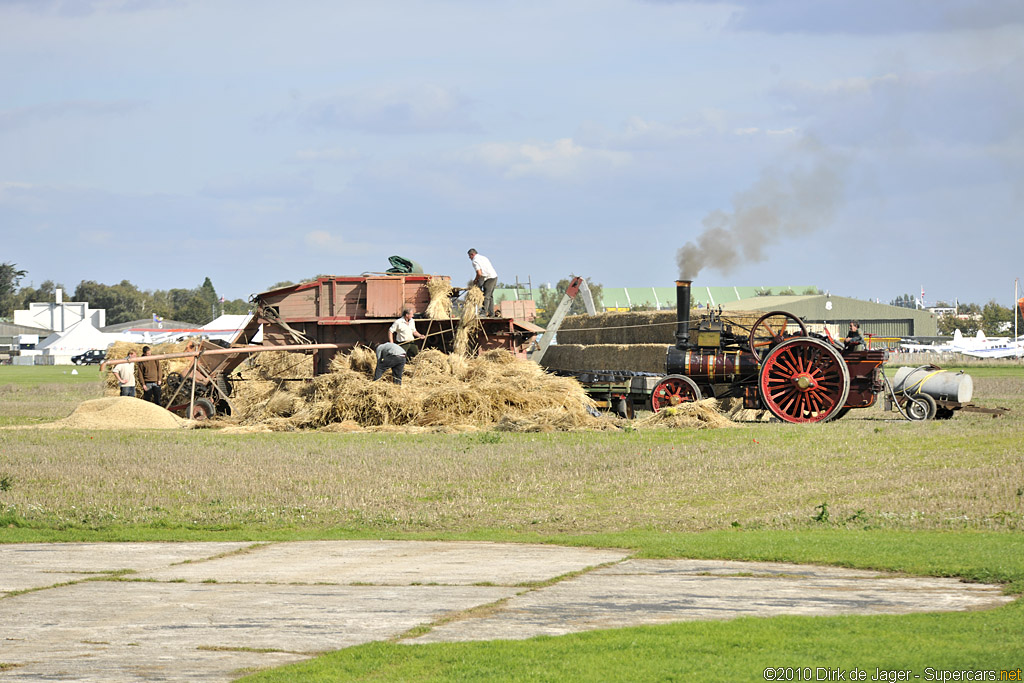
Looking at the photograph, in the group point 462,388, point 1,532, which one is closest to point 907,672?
point 1,532

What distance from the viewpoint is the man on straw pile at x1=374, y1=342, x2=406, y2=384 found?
2141 centimetres

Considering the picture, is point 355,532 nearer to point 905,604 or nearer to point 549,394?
point 905,604

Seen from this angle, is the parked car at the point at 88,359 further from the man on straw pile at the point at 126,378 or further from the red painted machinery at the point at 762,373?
the red painted machinery at the point at 762,373

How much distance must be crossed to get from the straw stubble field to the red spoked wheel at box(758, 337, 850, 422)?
172cm

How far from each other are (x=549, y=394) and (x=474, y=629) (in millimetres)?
14235

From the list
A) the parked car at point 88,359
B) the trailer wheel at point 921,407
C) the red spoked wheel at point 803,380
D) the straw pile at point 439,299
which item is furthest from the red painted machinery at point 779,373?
the parked car at point 88,359

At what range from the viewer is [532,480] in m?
13.3

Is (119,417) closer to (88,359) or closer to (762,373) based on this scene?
(762,373)

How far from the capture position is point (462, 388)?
2056 cm

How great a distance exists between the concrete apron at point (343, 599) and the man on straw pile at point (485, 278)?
14155mm

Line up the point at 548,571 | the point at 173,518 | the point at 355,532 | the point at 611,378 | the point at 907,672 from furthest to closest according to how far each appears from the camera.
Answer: the point at 611,378, the point at 173,518, the point at 355,532, the point at 548,571, the point at 907,672

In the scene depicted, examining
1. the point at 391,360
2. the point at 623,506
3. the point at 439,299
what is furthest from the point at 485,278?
the point at 623,506

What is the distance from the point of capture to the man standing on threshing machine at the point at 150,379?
24.6m

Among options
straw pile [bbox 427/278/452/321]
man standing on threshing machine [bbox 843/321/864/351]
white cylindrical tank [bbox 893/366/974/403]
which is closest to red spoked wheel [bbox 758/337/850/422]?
man standing on threshing machine [bbox 843/321/864/351]
